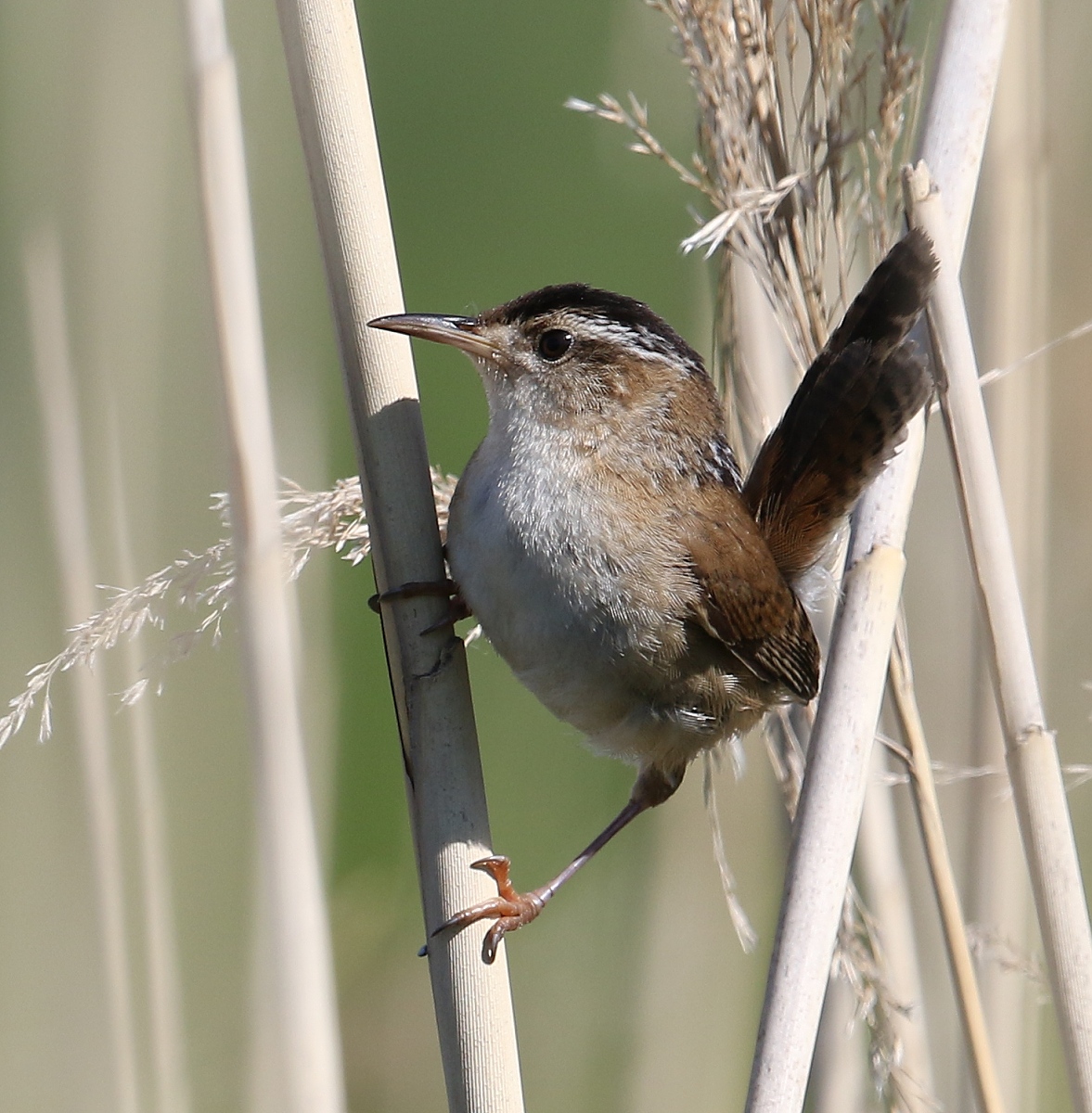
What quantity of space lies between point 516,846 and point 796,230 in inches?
68.3

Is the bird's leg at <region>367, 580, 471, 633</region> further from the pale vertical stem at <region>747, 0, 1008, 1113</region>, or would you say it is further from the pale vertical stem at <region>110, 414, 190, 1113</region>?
the pale vertical stem at <region>110, 414, 190, 1113</region>

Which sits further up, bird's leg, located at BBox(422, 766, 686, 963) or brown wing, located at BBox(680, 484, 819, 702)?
brown wing, located at BBox(680, 484, 819, 702)

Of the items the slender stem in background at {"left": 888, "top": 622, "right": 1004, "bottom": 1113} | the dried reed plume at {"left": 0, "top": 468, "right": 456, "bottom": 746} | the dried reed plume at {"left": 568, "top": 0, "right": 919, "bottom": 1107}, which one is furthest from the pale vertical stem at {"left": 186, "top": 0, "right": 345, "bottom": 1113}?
the slender stem in background at {"left": 888, "top": 622, "right": 1004, "bottom": 1113}

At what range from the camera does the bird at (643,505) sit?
66.7 inches

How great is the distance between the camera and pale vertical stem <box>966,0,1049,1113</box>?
223cm

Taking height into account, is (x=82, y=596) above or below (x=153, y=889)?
above

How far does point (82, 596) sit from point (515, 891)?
0.84 metres

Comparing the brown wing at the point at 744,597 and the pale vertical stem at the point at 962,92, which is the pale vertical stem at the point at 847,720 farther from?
the brown wing at the point at 744,597

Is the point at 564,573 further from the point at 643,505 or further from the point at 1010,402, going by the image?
the point at 1010,402

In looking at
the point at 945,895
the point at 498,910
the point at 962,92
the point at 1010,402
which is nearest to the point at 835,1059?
the point at 945,895

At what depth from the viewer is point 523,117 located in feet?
11.8

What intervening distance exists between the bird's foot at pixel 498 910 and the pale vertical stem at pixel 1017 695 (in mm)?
654

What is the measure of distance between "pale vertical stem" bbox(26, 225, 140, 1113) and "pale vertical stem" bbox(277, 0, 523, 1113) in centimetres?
77

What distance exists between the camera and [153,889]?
2064 mm
